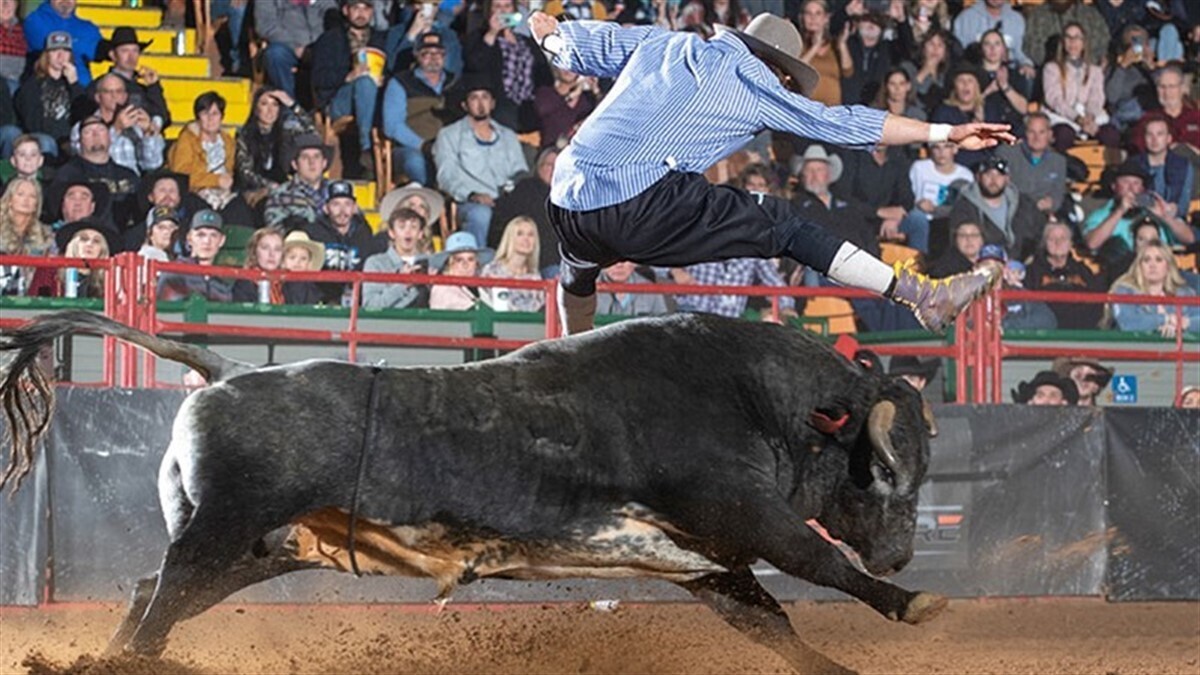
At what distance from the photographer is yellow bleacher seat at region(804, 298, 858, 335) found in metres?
10.7

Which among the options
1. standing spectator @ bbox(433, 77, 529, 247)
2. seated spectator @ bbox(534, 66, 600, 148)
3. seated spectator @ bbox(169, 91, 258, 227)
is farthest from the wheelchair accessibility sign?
seated spectator @ bbox(169, 91, 258, 227)

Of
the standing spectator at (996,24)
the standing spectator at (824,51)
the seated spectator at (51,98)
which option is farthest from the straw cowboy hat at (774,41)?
the standing spectator at (996,24)

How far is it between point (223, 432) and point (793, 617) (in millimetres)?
4560

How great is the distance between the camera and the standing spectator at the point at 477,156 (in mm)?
10953

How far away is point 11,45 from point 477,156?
2.89m

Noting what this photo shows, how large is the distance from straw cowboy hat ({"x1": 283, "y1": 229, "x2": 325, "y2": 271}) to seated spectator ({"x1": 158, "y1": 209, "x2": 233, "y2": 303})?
1.19ft

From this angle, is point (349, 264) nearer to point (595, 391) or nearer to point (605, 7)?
point (605, 7)

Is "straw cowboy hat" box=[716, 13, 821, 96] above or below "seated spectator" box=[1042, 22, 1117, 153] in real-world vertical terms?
below

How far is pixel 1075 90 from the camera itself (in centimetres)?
1349

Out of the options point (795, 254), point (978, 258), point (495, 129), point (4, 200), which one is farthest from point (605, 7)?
point (795, 254)

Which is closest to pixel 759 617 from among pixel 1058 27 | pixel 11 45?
pixel 11 45

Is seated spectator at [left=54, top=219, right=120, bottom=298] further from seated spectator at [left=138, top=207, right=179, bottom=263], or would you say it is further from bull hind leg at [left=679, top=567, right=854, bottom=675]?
bull hind leg at [left=679, top=567, right=854, bottom=675]

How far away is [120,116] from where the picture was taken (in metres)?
10.3

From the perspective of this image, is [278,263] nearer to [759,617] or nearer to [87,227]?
[87,227]
